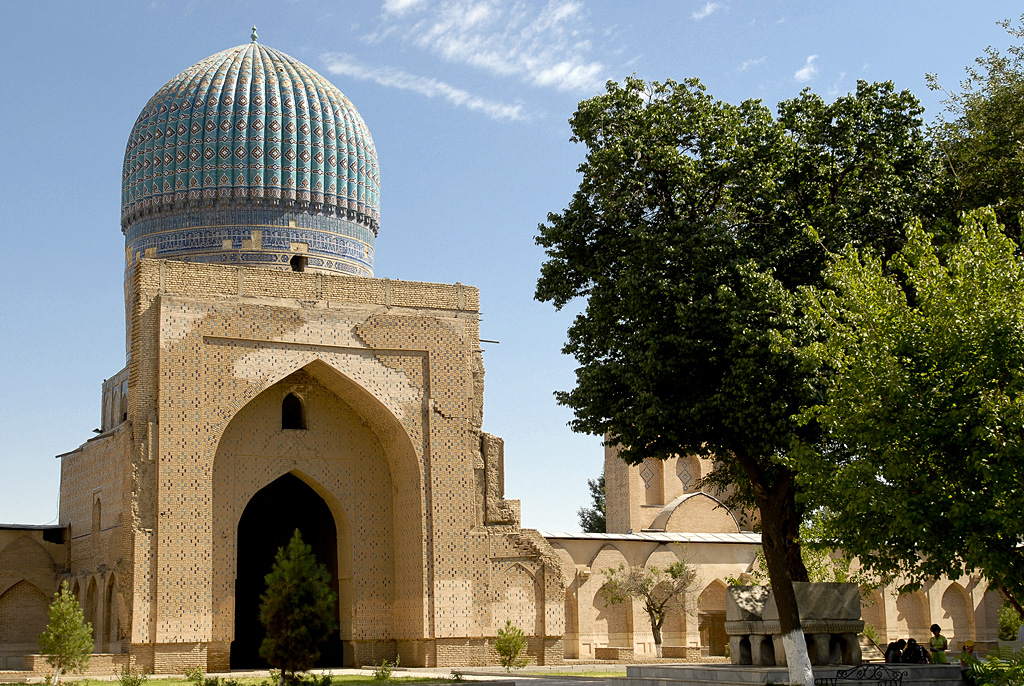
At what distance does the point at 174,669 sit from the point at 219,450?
11.2 ft

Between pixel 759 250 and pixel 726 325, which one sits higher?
pixel 759 250

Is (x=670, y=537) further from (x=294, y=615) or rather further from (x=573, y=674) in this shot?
(x=294, y=615)

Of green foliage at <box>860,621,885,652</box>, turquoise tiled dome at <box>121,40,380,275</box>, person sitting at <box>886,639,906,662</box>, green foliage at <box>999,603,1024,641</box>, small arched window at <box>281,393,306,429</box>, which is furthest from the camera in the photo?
green foliage at <box>999,603,1024,641</box>

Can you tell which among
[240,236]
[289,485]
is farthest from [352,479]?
[240,236]

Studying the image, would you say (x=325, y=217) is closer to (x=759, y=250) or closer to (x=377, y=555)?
(x=377, y=555)

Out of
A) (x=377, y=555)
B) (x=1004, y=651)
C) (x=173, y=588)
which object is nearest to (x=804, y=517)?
(x=1004, y=651)

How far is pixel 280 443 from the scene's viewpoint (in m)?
18.9

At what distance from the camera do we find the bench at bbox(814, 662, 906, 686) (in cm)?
1141

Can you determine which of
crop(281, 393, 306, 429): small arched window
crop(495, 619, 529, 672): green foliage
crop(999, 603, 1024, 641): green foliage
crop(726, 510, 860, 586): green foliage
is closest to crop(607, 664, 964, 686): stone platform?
crop(726, 510, 860, 586): green foliage

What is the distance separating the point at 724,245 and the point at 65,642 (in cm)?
976

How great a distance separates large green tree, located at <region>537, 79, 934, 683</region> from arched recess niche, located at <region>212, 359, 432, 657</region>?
5993 mm

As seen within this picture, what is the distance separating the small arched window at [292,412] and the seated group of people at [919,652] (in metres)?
10.2

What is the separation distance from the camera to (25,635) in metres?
19.1

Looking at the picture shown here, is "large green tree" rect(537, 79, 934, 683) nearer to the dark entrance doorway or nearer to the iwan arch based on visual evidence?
the iwan arch
